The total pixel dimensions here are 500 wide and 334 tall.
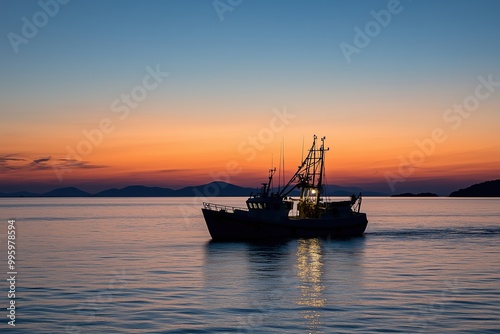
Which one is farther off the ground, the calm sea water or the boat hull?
the boat hull

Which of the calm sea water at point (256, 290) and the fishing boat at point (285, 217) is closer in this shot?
the calm sea water at point (256, 290)

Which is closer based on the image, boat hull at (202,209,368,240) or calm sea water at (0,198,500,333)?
calm sea water at (0,198,500,333)

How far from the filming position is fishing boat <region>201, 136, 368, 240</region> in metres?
73.9

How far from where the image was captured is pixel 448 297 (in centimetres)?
3456

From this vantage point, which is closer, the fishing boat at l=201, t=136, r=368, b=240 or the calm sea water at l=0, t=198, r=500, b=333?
the calm sea water at l=0, t=198, r=500, b=333

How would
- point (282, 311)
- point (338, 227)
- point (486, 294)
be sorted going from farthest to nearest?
point (338, 227)
point (486, 294)
point (282, 311)

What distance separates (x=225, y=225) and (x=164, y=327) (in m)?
47.3

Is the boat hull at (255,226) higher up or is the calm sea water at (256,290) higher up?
the boat hull at (255,226)

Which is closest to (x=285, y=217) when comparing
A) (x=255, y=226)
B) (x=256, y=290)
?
(x=255, y=226)

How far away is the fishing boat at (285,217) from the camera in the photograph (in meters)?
73.9

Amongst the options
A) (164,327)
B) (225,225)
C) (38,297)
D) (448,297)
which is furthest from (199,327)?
(225,225)

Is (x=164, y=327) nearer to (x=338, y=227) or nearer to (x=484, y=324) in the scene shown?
(x=484, y=324)

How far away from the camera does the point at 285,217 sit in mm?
75875

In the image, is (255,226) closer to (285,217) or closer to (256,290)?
(285,217)
